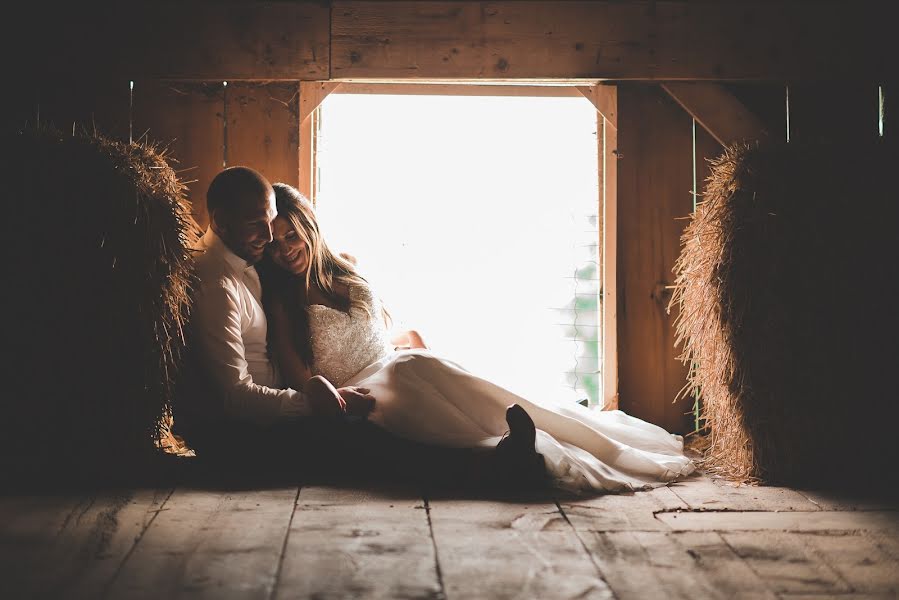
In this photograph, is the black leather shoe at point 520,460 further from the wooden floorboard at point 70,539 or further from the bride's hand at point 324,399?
the wooden floorboard at point 70,539

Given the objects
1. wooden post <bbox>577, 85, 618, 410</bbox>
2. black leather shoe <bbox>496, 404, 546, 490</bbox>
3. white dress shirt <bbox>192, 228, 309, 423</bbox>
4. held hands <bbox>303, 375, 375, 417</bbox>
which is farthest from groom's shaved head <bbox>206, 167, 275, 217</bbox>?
wooden post <bbox>577, 85, 618, 410</bbox>

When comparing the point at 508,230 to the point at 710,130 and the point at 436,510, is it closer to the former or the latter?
the point at 710,130

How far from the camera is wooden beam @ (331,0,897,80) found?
3.56 metres

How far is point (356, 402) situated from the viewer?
2.78 meters

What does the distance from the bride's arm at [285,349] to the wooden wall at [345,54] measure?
0.73m

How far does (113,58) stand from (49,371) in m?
1.56

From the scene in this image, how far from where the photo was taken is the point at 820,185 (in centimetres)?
269

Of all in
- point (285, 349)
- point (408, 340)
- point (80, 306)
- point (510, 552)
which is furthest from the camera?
point (408, 340)

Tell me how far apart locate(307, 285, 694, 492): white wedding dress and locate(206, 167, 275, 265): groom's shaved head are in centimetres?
64

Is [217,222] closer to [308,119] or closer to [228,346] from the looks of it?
[228,346]

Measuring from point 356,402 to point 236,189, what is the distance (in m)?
0.84

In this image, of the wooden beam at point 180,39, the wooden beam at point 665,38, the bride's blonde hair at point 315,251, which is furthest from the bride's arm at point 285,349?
the wooden beam at point 665,38

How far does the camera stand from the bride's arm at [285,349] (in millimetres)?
3020

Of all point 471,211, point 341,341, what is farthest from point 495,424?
point 471,211
